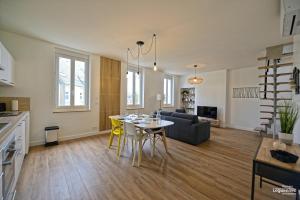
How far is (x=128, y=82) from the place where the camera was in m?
6.08

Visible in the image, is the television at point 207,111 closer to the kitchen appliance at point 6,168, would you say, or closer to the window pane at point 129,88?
the window pane at point 129,88

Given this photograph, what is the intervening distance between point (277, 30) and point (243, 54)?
158 centimetres

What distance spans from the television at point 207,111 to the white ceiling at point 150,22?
354 cm

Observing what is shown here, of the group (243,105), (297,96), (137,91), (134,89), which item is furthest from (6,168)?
(243,105)

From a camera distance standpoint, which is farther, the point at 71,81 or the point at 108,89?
the point at 108,89

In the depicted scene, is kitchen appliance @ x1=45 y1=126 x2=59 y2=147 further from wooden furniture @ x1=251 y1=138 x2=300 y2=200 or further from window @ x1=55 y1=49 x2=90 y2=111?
wooden furniture @ x1=251 y1=138 x2=300 y2=200

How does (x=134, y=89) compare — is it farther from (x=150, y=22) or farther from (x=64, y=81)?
(x=150, y=22)

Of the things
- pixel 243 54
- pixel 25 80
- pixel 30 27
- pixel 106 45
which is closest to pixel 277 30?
pixel 243 54

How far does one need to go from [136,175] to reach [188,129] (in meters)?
2.25

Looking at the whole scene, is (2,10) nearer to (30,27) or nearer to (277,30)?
(30,27)

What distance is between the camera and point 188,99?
28.6ft

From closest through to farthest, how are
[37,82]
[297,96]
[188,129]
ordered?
[297,96]
[37,82]
[188,129]

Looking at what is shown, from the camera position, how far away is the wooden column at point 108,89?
5031 mm

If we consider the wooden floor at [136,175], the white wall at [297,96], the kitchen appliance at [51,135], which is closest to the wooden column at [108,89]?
the kitchen appliance at [51,135]
